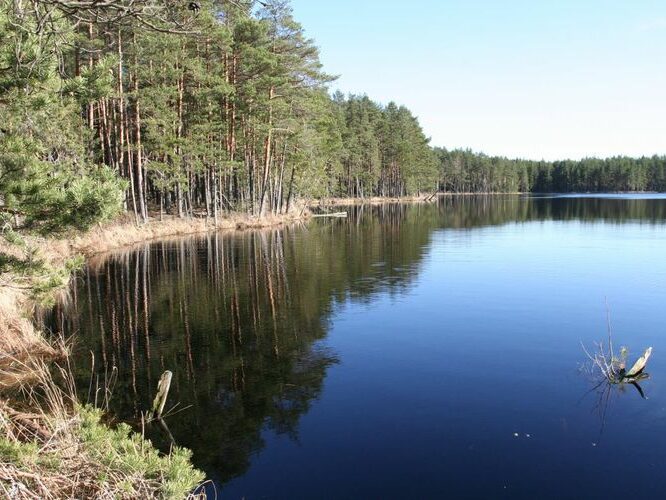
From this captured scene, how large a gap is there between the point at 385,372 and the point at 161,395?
Answer: 475cm

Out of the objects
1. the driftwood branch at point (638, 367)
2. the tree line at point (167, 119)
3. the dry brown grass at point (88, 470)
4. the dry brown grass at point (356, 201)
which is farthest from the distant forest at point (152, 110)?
the driftwood branch at point (638, 367)

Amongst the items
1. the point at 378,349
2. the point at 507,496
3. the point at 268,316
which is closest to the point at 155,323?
the point at 268,316

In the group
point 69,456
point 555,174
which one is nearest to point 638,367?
point 69,456

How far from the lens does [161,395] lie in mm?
9531

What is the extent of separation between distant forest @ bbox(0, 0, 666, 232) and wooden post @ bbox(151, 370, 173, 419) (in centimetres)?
283

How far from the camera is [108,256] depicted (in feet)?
92.4

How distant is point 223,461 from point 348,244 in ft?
85.6

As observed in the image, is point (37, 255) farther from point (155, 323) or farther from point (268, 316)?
point (268, 316)

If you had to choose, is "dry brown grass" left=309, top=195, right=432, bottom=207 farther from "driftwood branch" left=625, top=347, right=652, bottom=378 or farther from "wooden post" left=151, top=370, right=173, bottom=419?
"wooden post" left=151, top=370, right=173, bottom=419

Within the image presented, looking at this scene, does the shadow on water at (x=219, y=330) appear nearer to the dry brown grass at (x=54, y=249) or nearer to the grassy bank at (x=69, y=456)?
the dry brown grass at (x=54, y=249)

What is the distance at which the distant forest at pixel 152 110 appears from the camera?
316 inches

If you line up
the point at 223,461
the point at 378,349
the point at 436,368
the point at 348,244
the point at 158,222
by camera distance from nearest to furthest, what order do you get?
the point at 223,461, the point at 436,368, the point at 378,349, the point at 348,244, the point at 158,222

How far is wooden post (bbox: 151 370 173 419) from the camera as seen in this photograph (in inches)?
368

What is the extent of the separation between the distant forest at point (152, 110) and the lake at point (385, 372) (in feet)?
13.3
